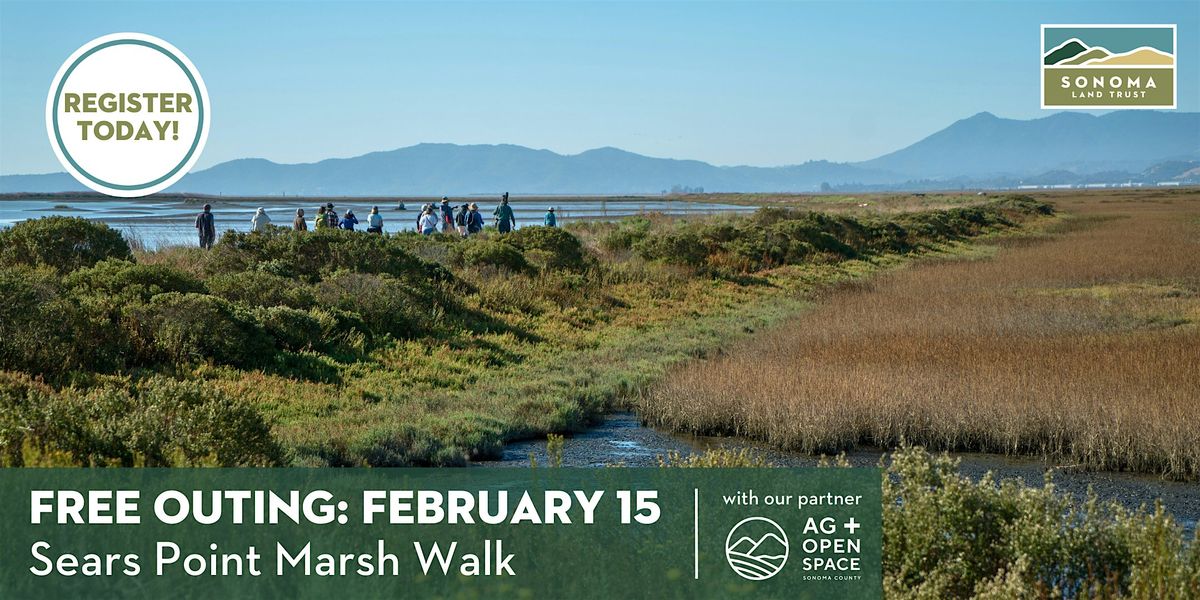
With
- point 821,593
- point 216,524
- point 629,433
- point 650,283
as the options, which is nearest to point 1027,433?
point 629,433

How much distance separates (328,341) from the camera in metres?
14.6

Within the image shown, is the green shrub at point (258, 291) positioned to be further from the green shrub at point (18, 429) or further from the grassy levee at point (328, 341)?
the green shrub at point (18, 429)

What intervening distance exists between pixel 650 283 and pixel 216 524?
1876cm

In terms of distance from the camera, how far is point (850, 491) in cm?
618

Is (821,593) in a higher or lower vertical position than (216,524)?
lower

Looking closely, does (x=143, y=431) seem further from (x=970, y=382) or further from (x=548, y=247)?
(x=548, y=247)

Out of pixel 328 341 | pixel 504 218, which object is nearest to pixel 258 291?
pixel 328 341

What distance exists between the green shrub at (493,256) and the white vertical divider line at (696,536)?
16.2 m

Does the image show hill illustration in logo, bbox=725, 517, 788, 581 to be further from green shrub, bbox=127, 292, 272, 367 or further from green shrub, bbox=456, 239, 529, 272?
green shrub, bbox=456, 239, 529, 272

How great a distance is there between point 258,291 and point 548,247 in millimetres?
10248

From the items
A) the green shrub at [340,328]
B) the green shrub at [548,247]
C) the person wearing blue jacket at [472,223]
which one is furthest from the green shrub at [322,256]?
the person wearing blue jacket at [472,223]

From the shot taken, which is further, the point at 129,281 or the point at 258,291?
the point at 258,291

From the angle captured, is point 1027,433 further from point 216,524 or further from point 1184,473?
point 216,524

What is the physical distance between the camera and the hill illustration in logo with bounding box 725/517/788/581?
5.72 m
